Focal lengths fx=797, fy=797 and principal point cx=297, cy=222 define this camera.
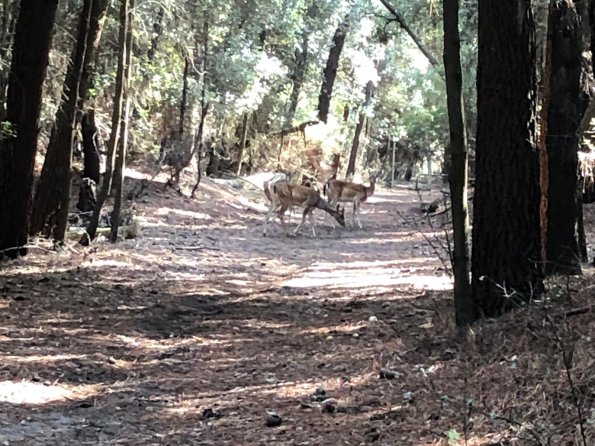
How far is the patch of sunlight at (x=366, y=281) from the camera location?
11155mm

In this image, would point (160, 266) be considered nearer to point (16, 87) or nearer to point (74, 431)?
point (16, 87)

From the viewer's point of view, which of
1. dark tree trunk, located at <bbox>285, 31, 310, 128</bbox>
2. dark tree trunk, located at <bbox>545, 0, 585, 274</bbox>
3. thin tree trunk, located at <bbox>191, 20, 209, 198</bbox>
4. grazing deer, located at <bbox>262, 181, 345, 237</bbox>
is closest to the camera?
dark tree trunk, located at <bbox>545, 0, 585, 274</bbox>

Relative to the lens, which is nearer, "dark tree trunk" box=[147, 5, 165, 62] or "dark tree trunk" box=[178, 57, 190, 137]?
"dark tree trunk" box=[147, 5, 165, 62]

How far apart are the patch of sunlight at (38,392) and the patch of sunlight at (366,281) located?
17.8ft

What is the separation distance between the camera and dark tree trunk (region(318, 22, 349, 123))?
35.6 metres

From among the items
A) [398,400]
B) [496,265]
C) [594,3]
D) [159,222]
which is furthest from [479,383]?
[159,222]

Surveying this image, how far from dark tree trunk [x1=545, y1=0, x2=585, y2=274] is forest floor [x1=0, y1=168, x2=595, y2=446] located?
2.29ft

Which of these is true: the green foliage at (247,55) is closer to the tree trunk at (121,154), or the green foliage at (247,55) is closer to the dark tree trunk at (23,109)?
the tree trunk at (121,154)

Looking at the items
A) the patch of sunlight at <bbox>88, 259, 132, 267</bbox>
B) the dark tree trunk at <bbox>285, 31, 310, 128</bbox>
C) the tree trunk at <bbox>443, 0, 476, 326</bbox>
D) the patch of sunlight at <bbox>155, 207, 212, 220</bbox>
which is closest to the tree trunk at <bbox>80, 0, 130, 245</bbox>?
the patch of sunlight at <bbox>88, 259, 132, 267</bbox>

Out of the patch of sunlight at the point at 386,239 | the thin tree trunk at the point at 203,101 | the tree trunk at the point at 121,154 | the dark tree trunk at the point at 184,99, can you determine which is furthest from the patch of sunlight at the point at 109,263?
the dark tree trunk at the point at 184,99

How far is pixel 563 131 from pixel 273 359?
16.0 feet

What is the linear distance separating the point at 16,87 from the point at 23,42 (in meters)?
0.62

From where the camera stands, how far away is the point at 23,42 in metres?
10.9

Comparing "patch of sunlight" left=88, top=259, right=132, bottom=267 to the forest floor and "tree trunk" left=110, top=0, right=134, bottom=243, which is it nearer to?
the forest floor
